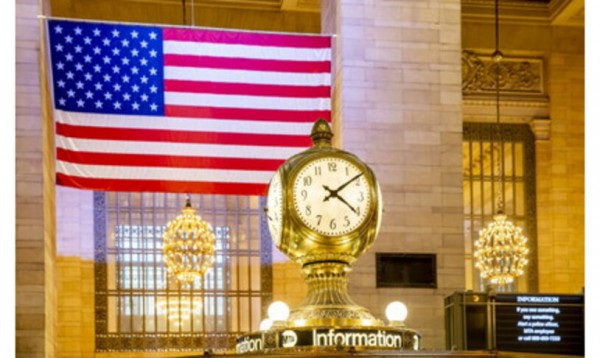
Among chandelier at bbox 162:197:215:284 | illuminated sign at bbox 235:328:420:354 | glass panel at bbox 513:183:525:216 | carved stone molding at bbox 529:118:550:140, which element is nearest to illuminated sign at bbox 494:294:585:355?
chandelier at bbox 162:197:215:284

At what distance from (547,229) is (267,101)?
8.80 meters

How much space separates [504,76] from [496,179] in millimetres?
1834

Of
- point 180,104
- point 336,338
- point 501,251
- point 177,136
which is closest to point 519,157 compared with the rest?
point 501,251

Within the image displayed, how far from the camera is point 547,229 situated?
1909 centimetres

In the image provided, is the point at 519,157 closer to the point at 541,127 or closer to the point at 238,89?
the point at 541,127

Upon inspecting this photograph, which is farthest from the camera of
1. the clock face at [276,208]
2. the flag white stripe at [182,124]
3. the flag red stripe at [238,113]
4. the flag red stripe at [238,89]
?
the flag red stripe at [238,89]

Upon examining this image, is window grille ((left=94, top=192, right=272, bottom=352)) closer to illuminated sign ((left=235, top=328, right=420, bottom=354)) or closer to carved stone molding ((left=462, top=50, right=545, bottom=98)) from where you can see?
carved stone molding ((left=462, top=50, right=545, bottom=98))

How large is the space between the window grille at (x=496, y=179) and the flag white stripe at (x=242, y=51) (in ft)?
25.3

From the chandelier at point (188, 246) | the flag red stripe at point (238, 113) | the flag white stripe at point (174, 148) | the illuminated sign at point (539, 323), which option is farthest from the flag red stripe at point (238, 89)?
the chandelier at point (188, 246)

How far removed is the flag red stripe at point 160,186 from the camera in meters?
11.2

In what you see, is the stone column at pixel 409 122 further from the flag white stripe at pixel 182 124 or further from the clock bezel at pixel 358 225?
the clock bezel at pixel 358 225

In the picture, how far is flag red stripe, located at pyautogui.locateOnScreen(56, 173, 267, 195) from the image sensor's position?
1119 centimetres

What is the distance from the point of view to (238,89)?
11773 millimetres

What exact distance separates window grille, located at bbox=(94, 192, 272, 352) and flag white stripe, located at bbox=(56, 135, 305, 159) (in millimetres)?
7153
